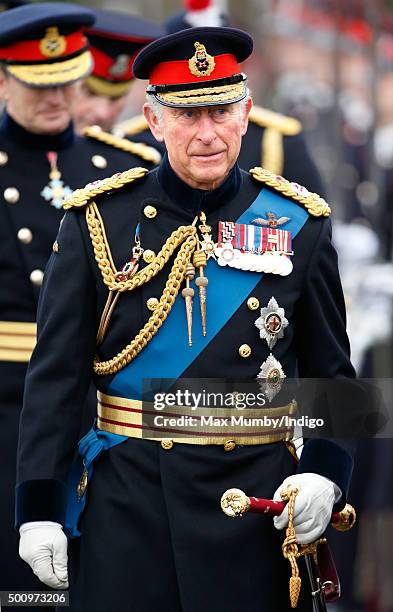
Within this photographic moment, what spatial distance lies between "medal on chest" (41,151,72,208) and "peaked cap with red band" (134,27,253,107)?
1.62 meters

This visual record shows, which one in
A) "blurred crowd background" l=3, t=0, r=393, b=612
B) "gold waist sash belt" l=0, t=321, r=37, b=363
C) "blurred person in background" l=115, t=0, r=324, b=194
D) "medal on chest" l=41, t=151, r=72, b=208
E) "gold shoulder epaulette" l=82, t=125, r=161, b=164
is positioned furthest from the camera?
"blurred crowd background" l=3, t=0, r=393, b=612

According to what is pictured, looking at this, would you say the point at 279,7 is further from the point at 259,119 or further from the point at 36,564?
the point at 36,564

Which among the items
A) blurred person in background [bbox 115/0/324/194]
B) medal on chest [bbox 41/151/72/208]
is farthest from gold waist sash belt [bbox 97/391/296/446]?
blurred person in background [bbox 115/0/324/194]

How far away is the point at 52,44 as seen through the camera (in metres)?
7.00

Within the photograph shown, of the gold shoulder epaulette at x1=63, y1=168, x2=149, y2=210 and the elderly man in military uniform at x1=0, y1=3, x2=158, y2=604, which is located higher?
the gold shoulder epaulette at x1=63, y1=168, x2=149, y2=210

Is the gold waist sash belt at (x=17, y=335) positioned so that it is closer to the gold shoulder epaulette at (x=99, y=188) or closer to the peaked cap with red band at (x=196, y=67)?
the gold shoulder epaulette at (x=99, y=188)

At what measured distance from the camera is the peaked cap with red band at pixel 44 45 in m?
6.86

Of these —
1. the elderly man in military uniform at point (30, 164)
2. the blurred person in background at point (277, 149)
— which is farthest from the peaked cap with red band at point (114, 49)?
the elderly man in military uniform at point (30, 164)

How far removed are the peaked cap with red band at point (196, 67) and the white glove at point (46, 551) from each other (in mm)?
1223

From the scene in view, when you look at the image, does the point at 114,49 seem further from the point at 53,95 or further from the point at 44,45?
the point at 53,95

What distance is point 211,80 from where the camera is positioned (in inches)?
200

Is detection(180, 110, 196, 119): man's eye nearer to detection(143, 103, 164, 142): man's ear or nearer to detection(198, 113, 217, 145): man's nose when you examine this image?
detection(198, 113, 217, 145): man's nose

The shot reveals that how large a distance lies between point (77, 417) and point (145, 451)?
219 mm

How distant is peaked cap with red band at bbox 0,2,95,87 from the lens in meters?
6.86
